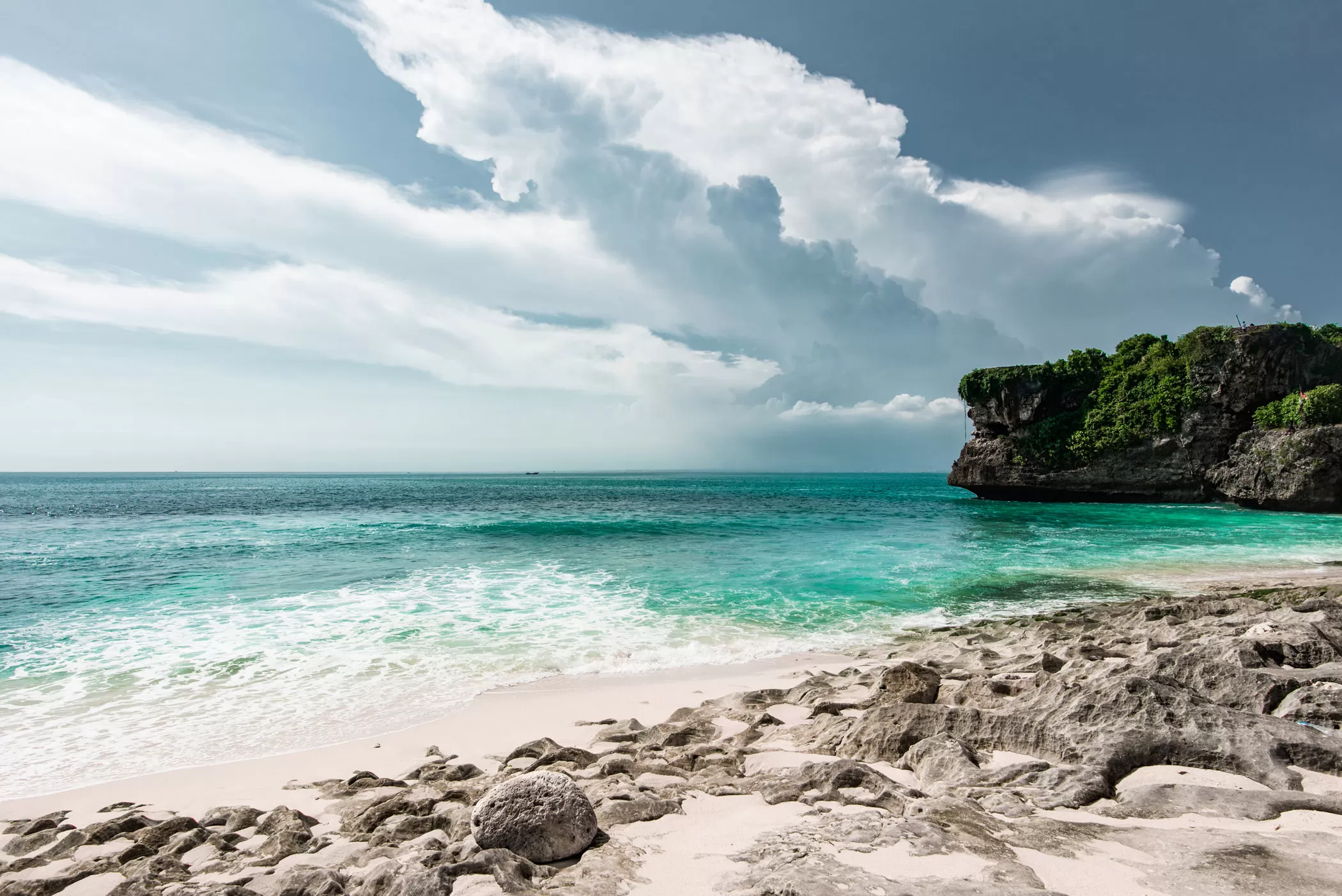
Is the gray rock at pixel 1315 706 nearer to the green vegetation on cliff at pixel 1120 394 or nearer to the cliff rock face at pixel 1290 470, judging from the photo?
the cliff rock face at pixel 1290 470

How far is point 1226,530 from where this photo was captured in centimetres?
2762

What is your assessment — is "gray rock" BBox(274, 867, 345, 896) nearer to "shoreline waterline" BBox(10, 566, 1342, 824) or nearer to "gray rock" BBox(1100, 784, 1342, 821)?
"shoreline waterline" BBox(10, 566, 1342, 824)

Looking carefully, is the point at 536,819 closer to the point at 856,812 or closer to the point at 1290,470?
the point at 856,812

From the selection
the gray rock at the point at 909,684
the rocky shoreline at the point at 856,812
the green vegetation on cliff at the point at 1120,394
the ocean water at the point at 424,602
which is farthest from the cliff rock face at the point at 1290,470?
the gray rock at the point at 909,684

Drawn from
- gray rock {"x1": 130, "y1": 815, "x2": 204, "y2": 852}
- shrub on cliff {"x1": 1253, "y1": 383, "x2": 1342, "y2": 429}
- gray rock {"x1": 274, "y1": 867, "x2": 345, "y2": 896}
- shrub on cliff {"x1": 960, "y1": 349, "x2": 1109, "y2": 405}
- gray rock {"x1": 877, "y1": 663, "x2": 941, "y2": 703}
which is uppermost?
shrub on cliff {"x1": 960, "y1": 349, "x2": 1109, "y2": 405}

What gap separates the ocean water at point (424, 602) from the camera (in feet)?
24.7

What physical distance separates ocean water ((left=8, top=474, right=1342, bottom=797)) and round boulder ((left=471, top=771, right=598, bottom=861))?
396 centimetres

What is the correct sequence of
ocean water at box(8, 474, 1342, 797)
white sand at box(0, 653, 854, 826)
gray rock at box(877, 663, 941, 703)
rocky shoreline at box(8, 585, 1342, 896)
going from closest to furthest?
rocky shoreline at box(8, 585, 1342, 896) < white sand at box(0, 653, 854, 826) < gray rock at box(877, 663, 941, 703) < ocean water at box(8, 474, 1342, 797)

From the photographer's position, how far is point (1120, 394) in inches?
1850

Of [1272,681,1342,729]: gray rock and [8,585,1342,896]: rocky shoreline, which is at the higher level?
[1272,681,1342,729]: gray rock

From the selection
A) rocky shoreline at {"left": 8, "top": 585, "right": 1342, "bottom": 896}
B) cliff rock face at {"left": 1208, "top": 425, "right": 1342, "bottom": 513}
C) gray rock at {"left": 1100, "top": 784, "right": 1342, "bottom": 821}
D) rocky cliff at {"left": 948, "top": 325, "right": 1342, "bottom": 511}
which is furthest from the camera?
rocky cliff at {"left": 948, "top": 325, "right": 1342, "bottom": 511}

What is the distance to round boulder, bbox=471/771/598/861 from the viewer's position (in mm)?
3805

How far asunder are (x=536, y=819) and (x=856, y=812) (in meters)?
2.20

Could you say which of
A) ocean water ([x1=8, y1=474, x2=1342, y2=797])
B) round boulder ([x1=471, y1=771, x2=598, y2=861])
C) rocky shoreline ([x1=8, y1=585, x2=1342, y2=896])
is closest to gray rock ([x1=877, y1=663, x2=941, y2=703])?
rocky shoreline ([x1=8, y1=585, x2=1342, y2=896])
